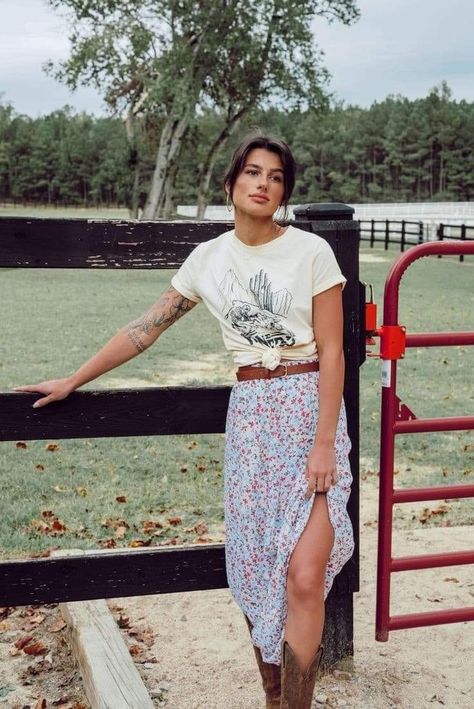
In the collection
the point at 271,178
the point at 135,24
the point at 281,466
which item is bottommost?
the point at 281,466

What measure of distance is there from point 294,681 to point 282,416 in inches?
→ 30.1

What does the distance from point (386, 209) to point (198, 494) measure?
6287cm

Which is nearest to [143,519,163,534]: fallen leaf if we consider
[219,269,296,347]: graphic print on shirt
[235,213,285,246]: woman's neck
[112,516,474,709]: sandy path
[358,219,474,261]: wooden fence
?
[112,516,474,709]: sandy path

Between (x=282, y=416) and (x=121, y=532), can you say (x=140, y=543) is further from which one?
(x=282, y=416)

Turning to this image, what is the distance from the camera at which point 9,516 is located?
5.61 metres

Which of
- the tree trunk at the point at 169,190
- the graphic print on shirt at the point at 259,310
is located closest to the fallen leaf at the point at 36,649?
the graphic print on shirt at the point at 259,310

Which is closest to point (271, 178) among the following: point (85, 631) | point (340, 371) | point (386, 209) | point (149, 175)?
point (340, 371)

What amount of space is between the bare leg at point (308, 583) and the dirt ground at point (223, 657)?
2.55 ft

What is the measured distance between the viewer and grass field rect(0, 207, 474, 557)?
216 inches

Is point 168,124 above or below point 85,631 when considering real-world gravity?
above

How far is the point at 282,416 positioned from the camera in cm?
278

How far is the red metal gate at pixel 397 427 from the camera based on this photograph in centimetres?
337

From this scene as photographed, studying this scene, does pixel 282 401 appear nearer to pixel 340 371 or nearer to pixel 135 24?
pixel 340 371

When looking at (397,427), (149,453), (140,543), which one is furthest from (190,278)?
(149,453)
